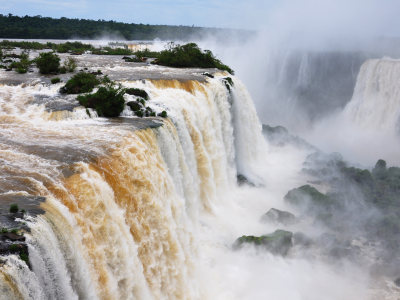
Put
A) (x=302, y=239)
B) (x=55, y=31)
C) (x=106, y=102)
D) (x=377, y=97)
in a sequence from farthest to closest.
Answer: (x=55, y=31) → (x=377, y=97) → (x=302, y=239) → (x=106, y=102)

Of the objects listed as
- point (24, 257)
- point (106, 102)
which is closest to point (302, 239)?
point (106, 102)

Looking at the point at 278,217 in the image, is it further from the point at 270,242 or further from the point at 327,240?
the point at 270,242

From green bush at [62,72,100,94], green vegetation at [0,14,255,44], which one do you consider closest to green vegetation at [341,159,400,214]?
green bush at [62,72,100,94]

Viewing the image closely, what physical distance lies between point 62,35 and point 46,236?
212 ft

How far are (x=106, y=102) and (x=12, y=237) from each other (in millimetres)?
8234

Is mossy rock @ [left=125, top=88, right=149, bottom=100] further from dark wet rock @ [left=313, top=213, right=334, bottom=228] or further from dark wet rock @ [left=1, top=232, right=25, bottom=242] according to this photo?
dark wet rock @ [left=313, top=213, right=334, bottom=228]

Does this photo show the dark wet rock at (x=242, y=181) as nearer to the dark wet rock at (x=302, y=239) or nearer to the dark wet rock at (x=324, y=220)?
the dark wet rock at (x=324, y=220)

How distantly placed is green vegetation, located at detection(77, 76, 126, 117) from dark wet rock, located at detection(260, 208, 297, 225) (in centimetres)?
853

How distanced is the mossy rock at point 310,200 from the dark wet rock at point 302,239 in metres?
3.17

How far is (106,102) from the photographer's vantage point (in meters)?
12.8

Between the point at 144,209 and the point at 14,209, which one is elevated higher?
the point at 14,209

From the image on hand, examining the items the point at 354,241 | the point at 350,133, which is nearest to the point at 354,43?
the point at 350,133

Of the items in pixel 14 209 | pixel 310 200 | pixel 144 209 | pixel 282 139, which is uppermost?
pixel 14 209

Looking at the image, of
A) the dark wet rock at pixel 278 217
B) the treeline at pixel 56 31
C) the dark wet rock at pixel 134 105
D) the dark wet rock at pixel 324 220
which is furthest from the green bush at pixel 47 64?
the treeline at pixel 56 31
